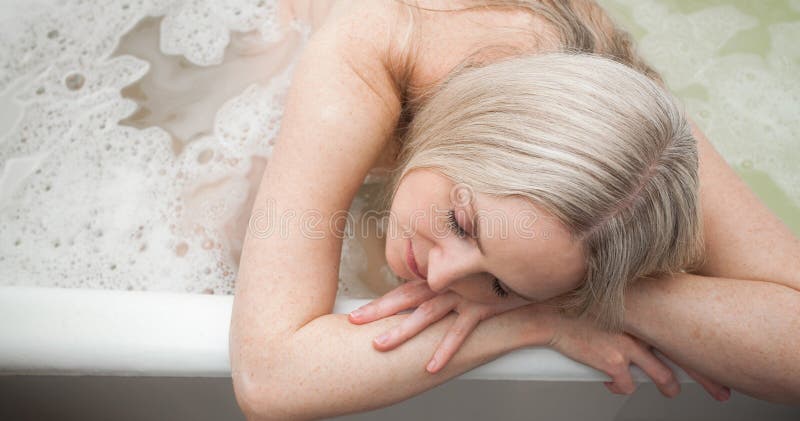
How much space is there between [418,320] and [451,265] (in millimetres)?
129

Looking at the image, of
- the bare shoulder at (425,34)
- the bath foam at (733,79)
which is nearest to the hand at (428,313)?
the bare shoulder at (425,34)

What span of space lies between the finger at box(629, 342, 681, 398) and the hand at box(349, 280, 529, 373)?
6.9 inches

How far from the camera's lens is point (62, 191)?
3.82 ft

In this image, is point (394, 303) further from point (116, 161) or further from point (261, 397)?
point (116, 161)

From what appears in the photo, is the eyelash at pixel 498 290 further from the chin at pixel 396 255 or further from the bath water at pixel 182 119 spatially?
the bath water at pixel 182 119

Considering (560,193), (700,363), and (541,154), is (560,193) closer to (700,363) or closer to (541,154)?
(541,154)

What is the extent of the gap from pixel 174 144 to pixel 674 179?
38.7 inches

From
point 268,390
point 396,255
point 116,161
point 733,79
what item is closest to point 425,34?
point 396,255

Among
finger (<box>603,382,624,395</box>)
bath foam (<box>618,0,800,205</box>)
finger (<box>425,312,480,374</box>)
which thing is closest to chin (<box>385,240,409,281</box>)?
finger (<box>425,312,480,374</box>)

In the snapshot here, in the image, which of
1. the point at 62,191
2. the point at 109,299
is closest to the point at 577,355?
the point at 109,299

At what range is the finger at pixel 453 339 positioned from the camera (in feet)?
2.50

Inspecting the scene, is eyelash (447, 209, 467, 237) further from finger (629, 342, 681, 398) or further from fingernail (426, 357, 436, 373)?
finger (629, 342, 681, 398)

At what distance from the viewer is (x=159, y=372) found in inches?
30.2

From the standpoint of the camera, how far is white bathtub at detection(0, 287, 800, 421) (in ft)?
2.47
